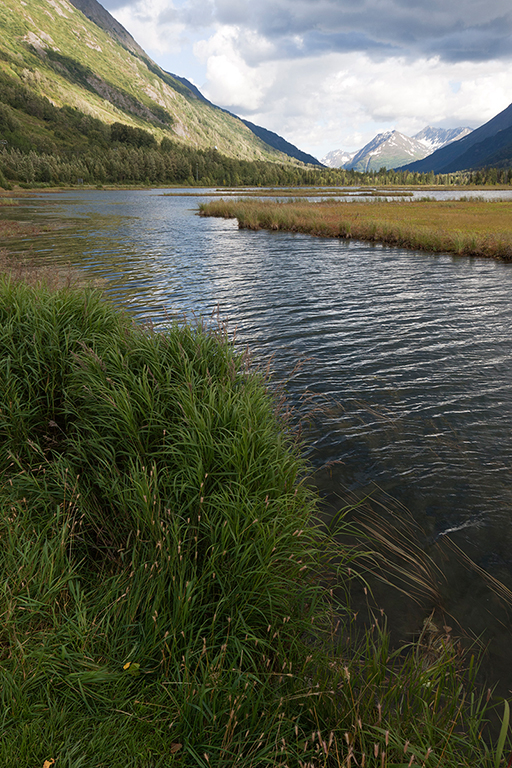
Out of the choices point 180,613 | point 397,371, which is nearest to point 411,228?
point 397,371

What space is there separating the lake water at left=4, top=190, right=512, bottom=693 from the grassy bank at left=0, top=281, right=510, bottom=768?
1.46 m

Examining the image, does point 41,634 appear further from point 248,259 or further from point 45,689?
point 248,259

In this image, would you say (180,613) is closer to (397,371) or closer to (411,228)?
(397,371)

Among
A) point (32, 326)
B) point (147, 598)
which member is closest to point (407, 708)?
point (147, 598)

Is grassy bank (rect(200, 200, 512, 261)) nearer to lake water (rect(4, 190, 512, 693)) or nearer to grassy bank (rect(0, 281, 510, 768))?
lake water (rect(4, 190, 512, 693))

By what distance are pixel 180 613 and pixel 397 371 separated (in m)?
9.11

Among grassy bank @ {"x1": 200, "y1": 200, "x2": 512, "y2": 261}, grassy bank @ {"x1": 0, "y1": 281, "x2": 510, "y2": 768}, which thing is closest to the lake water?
grassy bank @ {"x1": 0, "y1": 281, "x2": 510, "y2": 768}

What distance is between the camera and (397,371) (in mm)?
10562

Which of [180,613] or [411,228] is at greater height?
[411,228]

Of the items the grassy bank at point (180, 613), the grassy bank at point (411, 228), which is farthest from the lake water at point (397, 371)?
the grassy bank at point (411, 228)

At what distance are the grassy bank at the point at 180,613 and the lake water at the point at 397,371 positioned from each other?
57.4 inches

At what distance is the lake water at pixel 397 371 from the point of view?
5027 mm

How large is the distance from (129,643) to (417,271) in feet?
81.1

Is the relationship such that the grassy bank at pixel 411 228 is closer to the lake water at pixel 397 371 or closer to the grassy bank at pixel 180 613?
the lake water at pixel 397 371
